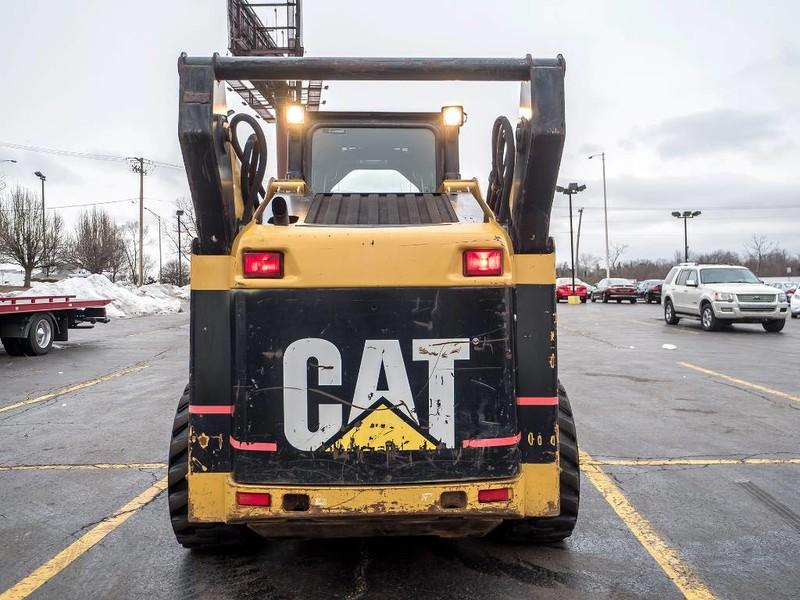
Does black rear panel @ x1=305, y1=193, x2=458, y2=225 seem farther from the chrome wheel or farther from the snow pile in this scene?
the snow pile

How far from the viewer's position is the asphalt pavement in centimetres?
305

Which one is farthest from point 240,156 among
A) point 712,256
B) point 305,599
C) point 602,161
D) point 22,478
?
point 712,256

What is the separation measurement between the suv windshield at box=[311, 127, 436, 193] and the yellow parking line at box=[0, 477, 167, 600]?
2.50 meters

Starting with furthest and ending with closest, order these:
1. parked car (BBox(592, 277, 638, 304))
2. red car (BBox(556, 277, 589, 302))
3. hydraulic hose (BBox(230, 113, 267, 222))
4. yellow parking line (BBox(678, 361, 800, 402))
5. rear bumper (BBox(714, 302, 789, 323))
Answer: red car (BBox(556, 277, 589, 302)) → parked car (BBox(592, 277, 638, 304)) → rear bumper (BBox(714, 302, 789, 323)) → yellow parking line (BBox(678, 361, 800, 402)) → hydraulic hose (BBox(230, 113, 267, 222))

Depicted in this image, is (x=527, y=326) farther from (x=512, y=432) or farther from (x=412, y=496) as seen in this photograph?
(x=412, y=496)

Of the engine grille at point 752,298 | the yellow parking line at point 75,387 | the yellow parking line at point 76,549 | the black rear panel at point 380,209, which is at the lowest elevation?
the yellow parking line at point 76,549

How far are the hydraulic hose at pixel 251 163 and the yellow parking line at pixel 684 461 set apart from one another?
11.5 ft

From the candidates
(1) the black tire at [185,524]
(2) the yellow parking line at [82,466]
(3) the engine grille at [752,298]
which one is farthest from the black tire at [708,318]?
(1) the black tire at [185,524]

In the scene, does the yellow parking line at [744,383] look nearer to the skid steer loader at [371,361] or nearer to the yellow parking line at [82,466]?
the skid steer loader at [371,361]

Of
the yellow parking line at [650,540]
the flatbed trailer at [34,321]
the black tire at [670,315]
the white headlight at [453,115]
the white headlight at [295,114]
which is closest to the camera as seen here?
the yellow parking line at [650,540]

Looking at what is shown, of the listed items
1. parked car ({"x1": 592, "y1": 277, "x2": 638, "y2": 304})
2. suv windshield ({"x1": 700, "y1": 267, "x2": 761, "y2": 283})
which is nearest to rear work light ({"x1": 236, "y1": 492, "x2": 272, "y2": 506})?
suv windshield ({"x1": 700, "y1": 267, "x2": 761, "y2": 283})

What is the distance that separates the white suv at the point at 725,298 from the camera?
54.5 feet

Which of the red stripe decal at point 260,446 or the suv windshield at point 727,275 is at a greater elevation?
the suv windshield at point 727,275

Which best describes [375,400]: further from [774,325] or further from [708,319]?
[774,325]
